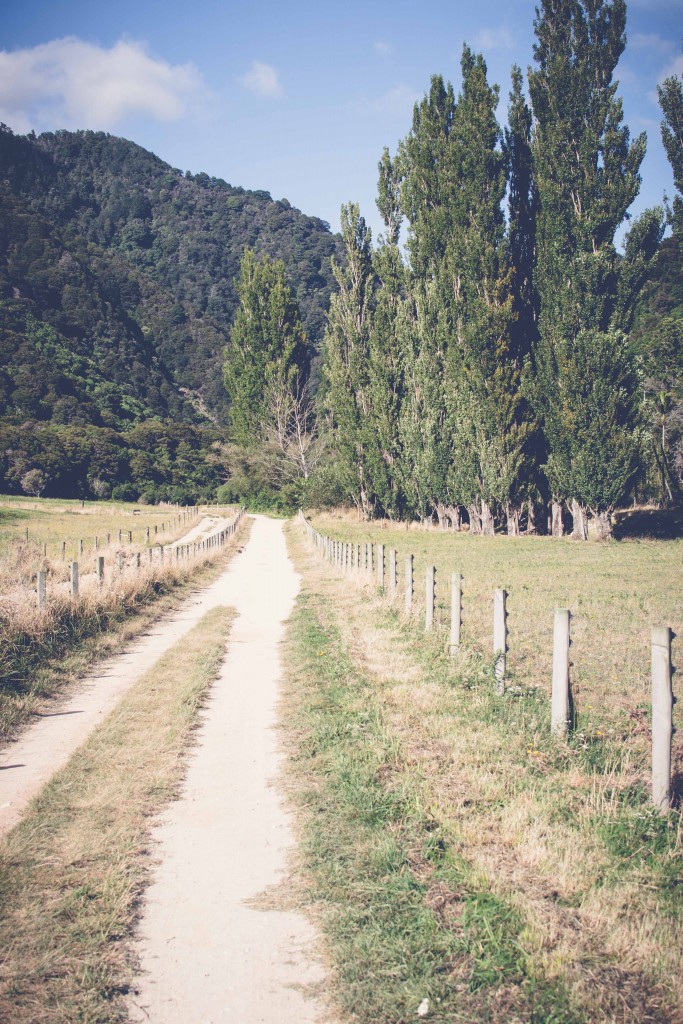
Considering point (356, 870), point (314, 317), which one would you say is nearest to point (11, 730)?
point (356, 870)

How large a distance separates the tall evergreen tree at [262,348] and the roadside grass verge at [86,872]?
56.2m

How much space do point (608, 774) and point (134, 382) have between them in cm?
12743

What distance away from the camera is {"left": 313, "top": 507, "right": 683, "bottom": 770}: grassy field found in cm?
812

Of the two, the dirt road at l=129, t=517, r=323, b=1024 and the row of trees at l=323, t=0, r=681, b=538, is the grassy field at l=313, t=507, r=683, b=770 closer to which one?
the dirt road at l=129, t=517, r=323, b=1024

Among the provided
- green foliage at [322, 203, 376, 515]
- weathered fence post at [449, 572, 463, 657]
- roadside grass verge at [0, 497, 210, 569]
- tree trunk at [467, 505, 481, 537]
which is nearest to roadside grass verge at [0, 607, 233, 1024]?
weathered fence post at [449, 572, 463, 657]

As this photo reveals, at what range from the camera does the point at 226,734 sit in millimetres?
7559

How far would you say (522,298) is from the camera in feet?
119

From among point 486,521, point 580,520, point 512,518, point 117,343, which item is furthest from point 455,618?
point 117,343

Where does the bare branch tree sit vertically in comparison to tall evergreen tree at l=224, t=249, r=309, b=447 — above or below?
below

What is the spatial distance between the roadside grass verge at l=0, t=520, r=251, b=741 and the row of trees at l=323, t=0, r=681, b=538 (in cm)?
2234

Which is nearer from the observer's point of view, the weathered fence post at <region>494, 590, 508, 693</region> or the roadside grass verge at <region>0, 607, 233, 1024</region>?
the roadside grass verge at <region>0, 607, 233, 1024</region>

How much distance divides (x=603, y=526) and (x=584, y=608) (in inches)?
832

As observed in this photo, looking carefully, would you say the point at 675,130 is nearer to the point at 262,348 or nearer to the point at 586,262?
the point at 586,262

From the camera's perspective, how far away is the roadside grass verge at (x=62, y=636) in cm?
879
